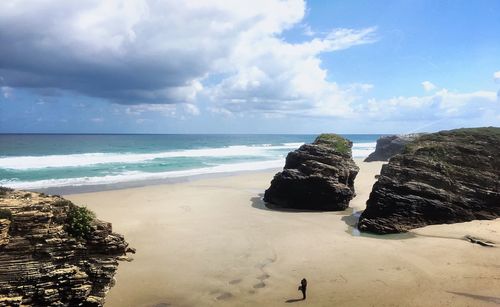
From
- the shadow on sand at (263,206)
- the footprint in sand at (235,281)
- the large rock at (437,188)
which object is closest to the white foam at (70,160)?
the shadow on sand at (263,206)

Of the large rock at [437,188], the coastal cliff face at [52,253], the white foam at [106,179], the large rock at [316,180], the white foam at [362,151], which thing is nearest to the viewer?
the coastal cliff face at [52,253]

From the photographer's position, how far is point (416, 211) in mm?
22312

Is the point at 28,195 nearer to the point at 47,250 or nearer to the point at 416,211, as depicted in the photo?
the point at 47,250

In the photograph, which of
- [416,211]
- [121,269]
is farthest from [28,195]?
[416,211]

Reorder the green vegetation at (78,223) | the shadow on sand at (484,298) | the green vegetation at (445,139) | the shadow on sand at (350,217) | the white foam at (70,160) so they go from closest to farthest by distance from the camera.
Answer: the green vegetation at (78,223), the shadow on sand at (484,298), the shadow on sand at (350,217), the green vegetation at (445,139), the white foam at (70,160)

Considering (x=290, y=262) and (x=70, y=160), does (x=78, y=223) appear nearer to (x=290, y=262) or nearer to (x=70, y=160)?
(x=290, y=262)

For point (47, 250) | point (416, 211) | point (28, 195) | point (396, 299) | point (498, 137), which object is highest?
point (498, 137)

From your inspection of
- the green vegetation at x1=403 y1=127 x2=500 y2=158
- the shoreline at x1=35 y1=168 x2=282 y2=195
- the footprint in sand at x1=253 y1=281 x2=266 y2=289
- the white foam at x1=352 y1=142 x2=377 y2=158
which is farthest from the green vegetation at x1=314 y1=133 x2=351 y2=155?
the white foam at x1=352 y1=142 x2=377 y2=158

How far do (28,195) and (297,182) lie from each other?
64.2ft

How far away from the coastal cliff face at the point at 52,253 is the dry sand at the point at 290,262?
2.73 metres

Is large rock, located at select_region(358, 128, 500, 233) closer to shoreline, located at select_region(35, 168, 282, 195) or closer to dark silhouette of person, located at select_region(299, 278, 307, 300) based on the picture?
dark silhouette of person, located at select_region(299, 278, 307, 300)

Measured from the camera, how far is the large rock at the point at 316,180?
90.3ft

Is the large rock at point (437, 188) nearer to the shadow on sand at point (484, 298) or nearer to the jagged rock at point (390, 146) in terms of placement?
the shadow on sand at point (484, 298)

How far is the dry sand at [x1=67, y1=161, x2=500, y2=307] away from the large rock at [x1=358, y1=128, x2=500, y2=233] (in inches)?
39.6
